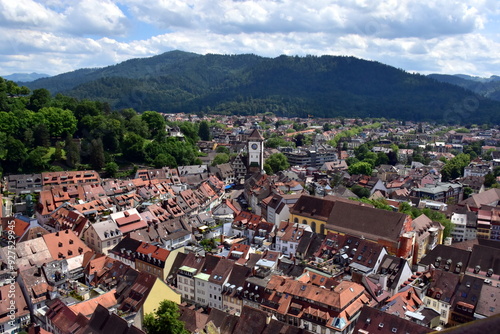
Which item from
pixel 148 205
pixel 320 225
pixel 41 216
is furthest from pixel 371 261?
pixel 41 216

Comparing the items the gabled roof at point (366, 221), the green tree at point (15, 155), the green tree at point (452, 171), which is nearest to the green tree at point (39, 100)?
the green tree at point (15, 155)

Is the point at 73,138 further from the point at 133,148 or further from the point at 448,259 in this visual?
the point at 448,259

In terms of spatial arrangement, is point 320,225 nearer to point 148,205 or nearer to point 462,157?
point 148,205

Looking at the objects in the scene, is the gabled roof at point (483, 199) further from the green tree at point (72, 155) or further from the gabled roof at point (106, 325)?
the green tree at point (72, 155)

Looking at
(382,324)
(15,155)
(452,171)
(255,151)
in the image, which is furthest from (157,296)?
(452,171)

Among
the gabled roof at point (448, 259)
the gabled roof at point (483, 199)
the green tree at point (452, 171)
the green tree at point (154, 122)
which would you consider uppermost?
the green tree at point (154, 122)

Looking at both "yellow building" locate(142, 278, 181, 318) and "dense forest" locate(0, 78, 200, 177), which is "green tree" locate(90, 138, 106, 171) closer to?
"dense forest" locate(0, 78, 200, 177)
